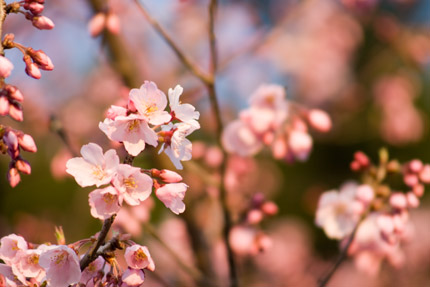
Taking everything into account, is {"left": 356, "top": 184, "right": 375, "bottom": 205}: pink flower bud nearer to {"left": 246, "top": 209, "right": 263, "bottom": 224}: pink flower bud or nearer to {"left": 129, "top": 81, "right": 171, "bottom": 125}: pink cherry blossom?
{"left": 246, "top": 209, "right": 263, "bottom": 224}: pink flower bud

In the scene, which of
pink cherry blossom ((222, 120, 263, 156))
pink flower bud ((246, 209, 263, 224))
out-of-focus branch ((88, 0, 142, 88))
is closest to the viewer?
pink flower bud ((246, 209, 263, 224))

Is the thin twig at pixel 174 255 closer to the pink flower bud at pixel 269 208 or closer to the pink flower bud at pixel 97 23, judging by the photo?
the pink flower bud at pixel 269 208

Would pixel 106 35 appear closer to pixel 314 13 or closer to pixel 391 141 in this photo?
pixel 391 141

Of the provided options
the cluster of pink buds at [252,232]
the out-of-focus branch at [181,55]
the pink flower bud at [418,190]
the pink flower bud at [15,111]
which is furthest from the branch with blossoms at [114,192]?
the pink flower bud at [418,190]

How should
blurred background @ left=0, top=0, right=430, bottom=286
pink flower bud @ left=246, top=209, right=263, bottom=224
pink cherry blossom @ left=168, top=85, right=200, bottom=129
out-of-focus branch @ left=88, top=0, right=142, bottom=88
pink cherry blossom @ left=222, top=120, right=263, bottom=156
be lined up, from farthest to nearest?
blurred background @ left=0, top=0, right=430, bottom=286
out-of-focus branch @ left=88, top=0, right=142, bottom=88
pink cherry blossom @ left=222, top=120, right=263, bottom=156
pink flower bud @ left=246, top=209, right=263, bottom=224
pink cherry blossom @ left=168, top=85, right=200, bottom=129

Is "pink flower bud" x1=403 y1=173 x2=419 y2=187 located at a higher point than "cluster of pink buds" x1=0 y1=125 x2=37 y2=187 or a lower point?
lower

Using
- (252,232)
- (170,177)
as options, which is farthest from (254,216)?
(170,177)

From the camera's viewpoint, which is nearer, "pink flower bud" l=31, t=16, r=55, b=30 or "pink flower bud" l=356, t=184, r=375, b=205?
"pink flower bud" l=31, t=16, r=55, b=30

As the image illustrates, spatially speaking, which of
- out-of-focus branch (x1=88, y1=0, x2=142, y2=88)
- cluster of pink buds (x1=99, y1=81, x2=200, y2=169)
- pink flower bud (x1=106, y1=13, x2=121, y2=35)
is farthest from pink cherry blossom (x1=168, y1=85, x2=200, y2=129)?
out-of-focus branch (x1=88, y1=0, x2=142, y2=88)
